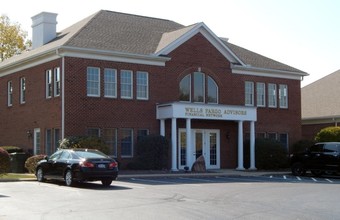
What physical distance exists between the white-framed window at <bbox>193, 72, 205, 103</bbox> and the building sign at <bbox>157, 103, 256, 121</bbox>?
187 centimetres

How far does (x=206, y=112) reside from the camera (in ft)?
108

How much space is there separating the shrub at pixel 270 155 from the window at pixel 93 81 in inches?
436

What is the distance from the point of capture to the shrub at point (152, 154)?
31.1 metres

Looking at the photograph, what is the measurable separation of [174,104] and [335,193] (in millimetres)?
12976

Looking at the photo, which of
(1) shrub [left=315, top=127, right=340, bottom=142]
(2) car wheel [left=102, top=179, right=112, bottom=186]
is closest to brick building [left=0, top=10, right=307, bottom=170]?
(1) shrub [left=315, top=127, right=340, bottom=142]

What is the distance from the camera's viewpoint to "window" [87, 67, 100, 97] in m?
30.7

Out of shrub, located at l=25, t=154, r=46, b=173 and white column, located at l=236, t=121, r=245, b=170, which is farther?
white column, located at l=236, t=121, r=245, b=170

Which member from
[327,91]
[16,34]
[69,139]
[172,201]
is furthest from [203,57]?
[16,34]

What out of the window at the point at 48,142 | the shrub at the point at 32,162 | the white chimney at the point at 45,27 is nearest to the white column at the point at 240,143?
the window at the point at 48,142

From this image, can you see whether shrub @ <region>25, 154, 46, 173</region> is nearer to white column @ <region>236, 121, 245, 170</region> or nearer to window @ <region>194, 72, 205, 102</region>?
window @ <region>194, 72, 205, 102</region>

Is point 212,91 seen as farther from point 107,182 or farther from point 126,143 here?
point 107,182

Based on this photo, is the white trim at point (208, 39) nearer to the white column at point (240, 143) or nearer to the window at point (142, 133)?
the white column at point (240, 143)

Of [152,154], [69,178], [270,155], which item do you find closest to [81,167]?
[69,178]

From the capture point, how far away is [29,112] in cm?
3394
